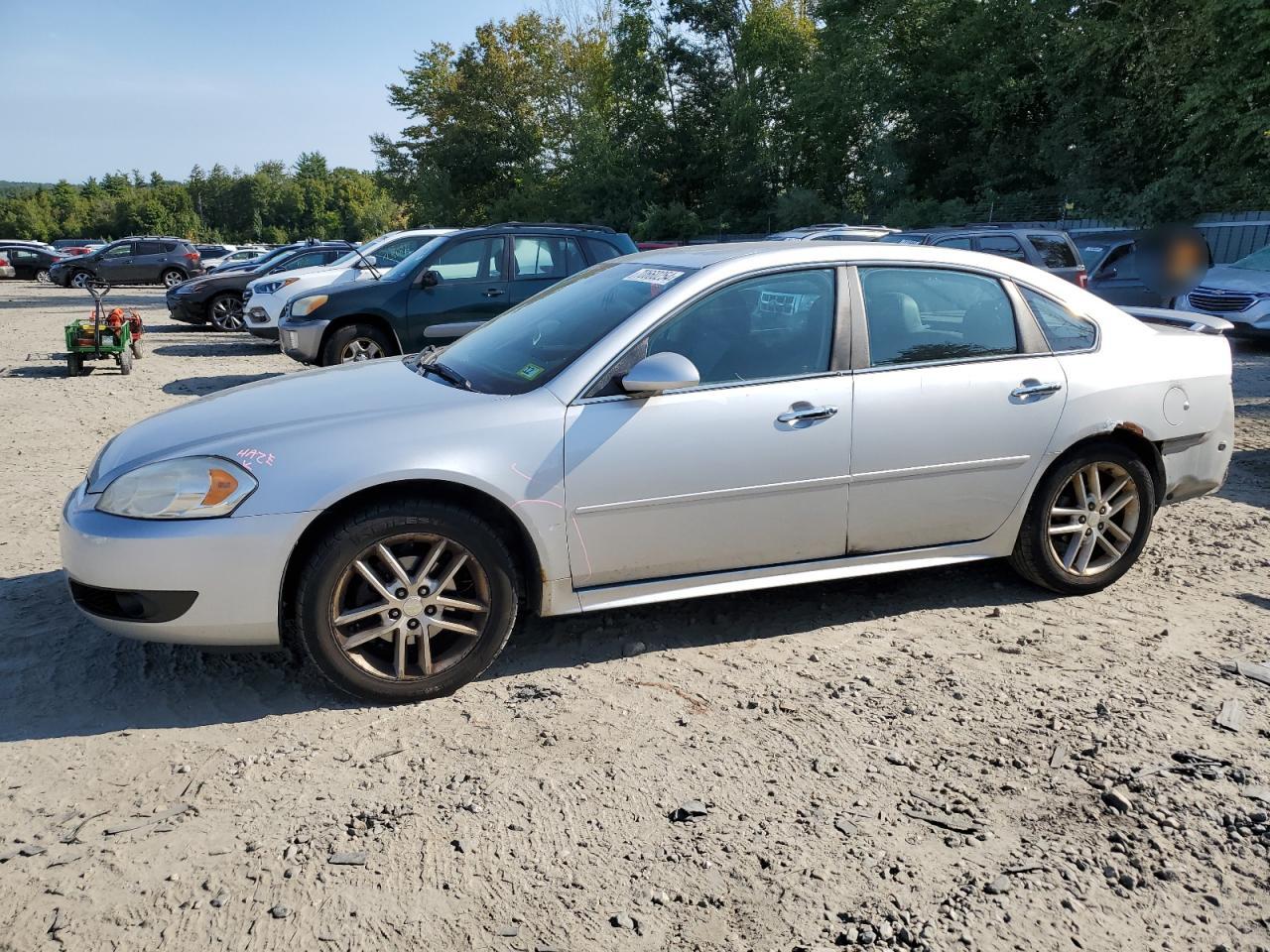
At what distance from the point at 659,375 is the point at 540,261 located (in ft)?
24.0

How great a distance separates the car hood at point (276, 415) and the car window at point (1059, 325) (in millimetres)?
2516

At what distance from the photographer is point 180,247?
117 feet

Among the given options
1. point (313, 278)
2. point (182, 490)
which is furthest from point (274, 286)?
point (182, 490)

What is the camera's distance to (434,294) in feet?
34.5

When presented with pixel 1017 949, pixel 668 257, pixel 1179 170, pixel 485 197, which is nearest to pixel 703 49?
pixel 485 197

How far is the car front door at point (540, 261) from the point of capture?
10.6m

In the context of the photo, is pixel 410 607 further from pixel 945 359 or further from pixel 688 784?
pixel 945 359

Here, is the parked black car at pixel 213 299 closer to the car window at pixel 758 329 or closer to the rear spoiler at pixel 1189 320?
the rear spoiler at pixel 1189 320

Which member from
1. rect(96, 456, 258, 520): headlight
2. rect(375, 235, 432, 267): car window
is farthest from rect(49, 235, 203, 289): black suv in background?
rect(96, 456, 258, 520): headlight

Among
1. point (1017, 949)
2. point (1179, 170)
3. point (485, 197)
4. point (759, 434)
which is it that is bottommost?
point (1017, 949)

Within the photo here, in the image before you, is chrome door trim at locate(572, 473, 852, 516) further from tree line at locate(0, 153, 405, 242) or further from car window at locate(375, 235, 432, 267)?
tree line at locate(0, 153, 405, 242)

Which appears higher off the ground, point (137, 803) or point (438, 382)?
point (438, 382)

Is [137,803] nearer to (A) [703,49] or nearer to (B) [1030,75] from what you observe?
(B) [1030,75]

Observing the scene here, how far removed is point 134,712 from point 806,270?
3.10 meters
